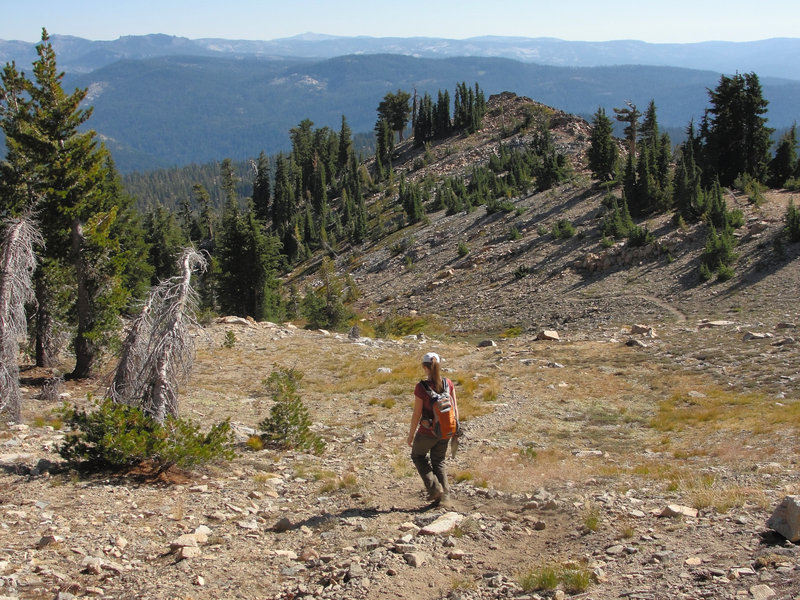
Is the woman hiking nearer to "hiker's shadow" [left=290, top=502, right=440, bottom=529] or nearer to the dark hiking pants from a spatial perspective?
the dark hiking pants

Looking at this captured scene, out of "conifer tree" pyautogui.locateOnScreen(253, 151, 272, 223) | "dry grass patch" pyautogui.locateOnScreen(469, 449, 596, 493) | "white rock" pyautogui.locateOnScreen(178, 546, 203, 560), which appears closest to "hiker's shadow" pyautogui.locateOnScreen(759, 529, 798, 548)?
"dry grass patch" pyautogui.locateOnScreen(469, 449, 596, 493)

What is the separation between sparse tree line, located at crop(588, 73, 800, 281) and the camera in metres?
37.0

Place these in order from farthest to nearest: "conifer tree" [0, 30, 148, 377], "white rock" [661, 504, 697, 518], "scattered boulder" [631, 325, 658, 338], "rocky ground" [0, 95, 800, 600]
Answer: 1. "scattered boulder" [631, 325, 658, 338]
2. "conifer tree" [0, 30, 148, 377]
3. "white rock" [661, 504, 697, 518]
4. "rocky ground" [0, 95, 800, 600]

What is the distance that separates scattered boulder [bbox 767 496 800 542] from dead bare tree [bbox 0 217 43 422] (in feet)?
44.6

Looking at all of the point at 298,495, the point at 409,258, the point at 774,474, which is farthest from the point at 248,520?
the point at 409,258

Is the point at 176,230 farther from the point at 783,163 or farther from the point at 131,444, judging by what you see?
A: the point at 131,444

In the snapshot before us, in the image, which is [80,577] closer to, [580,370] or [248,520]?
[248,520]

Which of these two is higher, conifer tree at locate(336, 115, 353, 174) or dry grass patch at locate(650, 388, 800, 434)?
conifer tree at locate(336, 115, 353, 174)

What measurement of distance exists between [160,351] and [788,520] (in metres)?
9.67

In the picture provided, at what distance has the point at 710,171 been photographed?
1795 inches

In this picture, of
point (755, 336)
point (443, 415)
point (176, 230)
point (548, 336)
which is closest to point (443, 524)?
point (443, 415)

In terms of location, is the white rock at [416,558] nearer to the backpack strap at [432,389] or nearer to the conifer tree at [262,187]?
the backpack strap at [432,389]

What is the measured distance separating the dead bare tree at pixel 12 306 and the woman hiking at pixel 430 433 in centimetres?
899

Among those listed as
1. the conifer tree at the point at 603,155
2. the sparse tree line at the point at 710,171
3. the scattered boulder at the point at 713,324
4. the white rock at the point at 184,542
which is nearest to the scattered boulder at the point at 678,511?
the white rock at the point at 184,542
